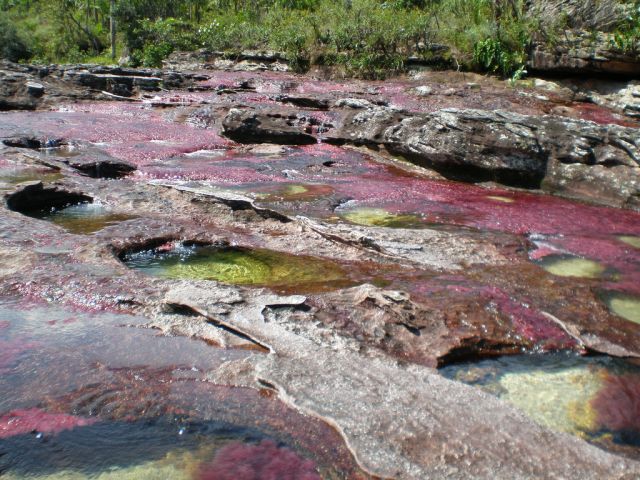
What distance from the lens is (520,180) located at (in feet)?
38.0

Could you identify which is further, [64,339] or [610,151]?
[610,151]

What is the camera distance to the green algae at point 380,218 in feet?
28.5

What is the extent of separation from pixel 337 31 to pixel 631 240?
23.2m

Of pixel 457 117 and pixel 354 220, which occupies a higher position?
pixel 457 117

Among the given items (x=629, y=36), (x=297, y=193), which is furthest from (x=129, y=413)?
(x=629, y=36)

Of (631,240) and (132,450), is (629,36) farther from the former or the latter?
(132,450)

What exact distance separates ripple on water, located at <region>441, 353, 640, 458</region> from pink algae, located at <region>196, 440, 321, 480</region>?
1706 mm

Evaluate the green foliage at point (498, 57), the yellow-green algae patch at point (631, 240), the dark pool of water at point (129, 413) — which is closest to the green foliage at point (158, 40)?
the green foliage at point (498, 57)

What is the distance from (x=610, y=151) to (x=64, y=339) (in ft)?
35.0

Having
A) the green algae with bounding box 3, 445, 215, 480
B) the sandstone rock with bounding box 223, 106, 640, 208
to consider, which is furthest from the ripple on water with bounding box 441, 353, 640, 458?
the sandstone rock with bounding box 223, 106, 640, 208

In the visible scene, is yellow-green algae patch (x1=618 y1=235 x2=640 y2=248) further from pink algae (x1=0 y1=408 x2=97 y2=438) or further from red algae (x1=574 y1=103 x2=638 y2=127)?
red algae (x1=574 y1=103 x2=638 y2=127)

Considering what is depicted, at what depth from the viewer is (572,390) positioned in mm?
4395

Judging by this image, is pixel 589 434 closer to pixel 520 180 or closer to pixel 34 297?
pixel 34 297

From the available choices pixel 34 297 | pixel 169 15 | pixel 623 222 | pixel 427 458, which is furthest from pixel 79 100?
pixel 169 15
